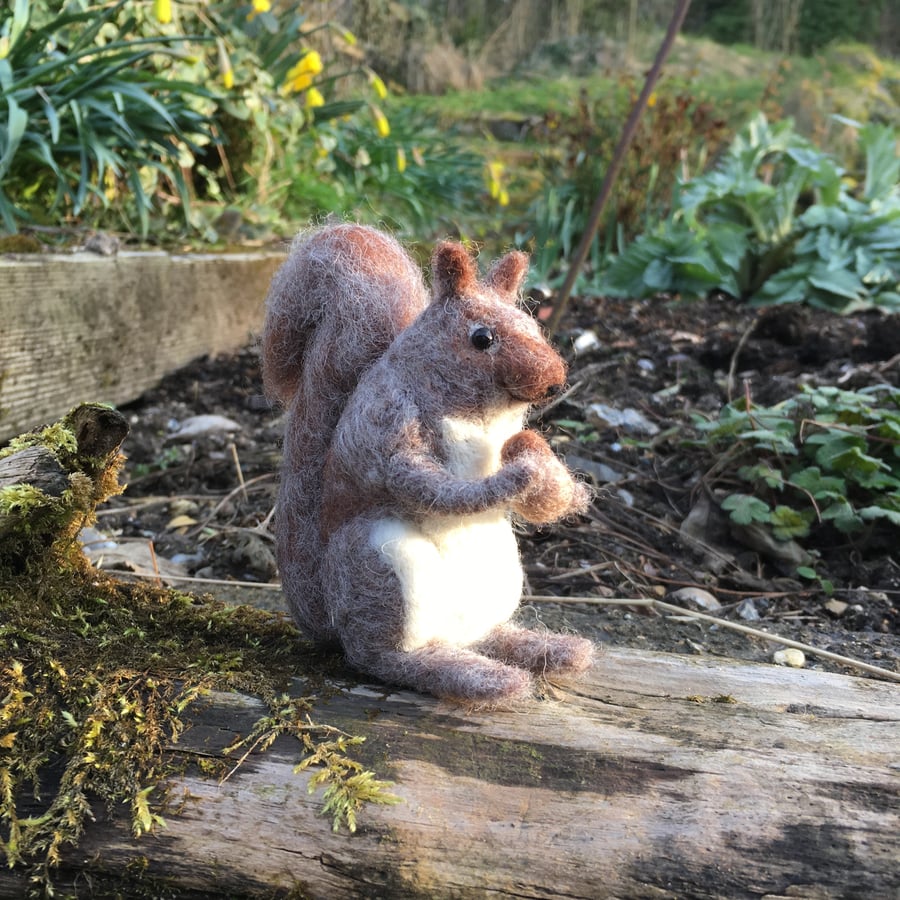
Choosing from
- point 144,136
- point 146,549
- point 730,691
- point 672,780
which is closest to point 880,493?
point 730,691

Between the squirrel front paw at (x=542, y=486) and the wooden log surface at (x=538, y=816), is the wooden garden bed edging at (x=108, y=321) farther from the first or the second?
the wooden log surface at (x=538, y=816)

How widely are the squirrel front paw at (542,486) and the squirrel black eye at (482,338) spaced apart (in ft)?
0.52

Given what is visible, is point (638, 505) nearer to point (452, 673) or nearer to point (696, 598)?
point (696, 598)

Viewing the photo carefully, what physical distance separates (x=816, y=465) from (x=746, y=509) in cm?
34

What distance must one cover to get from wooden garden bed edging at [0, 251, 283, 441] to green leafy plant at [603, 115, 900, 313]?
7.61ft

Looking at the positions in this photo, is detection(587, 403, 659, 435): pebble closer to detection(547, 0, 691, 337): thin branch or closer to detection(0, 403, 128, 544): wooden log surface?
detection(547, 0, 691, 337): thin branch

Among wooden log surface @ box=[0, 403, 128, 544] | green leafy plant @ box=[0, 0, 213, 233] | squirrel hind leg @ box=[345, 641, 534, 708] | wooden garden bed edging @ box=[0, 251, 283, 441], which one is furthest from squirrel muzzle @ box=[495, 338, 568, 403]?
green leafy plant @ box=[0, 0, 213, 233]

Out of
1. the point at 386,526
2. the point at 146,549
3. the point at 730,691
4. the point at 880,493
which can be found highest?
the point at 386,526

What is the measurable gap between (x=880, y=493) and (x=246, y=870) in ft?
6.84

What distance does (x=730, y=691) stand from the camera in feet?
4.83

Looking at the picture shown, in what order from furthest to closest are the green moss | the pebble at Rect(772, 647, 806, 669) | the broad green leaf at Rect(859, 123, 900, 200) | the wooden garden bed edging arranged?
the broad green leaf at Rect(859, 123, 900, 200)
the green moss
the wooden garden bed edging
the pebble at Rect(772, 647, 806, 669)

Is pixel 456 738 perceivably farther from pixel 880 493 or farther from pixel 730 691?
pixel 880 493

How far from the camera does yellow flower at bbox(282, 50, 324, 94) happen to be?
454cm

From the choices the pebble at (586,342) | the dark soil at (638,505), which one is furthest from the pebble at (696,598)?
the pebble at (586,342)
